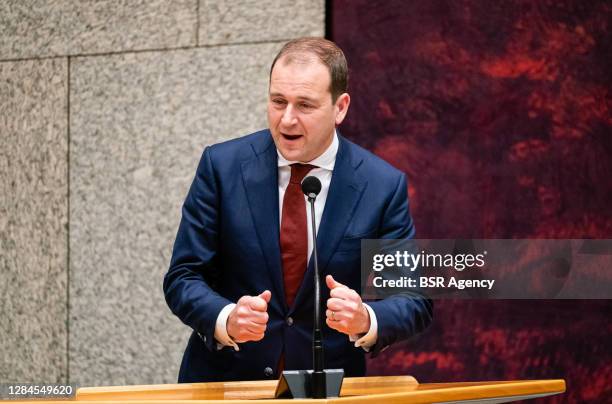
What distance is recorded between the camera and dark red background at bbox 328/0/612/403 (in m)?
4.49

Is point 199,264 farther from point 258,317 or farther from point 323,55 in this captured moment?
point 323,55

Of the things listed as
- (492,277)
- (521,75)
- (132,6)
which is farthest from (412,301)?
(132,6)

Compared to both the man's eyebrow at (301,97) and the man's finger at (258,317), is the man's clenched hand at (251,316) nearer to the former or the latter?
the man's finger at (258,317)

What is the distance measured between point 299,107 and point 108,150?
2.26 metres

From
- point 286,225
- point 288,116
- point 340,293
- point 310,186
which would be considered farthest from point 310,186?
point 286,225

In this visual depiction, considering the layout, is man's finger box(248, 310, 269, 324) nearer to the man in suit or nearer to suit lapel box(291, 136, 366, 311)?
the man in suit

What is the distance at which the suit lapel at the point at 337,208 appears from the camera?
2994 mm

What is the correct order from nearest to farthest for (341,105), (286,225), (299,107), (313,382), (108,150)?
(313,382) → (299,107) → (286,225) → (341,105) → (108,150)

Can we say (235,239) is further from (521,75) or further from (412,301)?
(521,75)

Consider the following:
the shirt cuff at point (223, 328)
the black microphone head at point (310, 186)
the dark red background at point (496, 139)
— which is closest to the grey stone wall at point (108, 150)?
the dark red background at point (496, 139)

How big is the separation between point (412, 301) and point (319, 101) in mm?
643

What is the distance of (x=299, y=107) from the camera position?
2.97m

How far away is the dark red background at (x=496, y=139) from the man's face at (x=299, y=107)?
1628 millimetres

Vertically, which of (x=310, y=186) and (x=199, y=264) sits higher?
(x=310, y=186)
